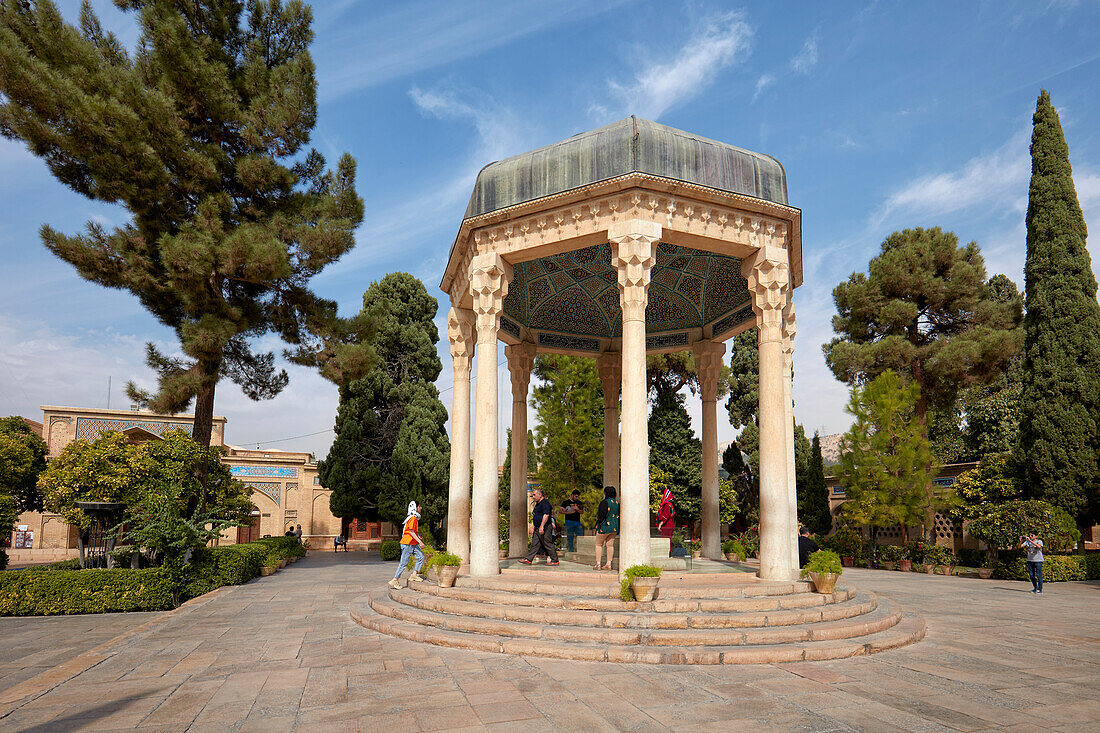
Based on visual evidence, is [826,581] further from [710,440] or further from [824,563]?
[710,440]

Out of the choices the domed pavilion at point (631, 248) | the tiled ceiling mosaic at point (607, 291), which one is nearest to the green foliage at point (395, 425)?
the tiled ceiling mosaic at point (607, 291)

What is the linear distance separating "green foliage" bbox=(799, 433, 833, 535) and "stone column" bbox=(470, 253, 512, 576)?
1995 cm

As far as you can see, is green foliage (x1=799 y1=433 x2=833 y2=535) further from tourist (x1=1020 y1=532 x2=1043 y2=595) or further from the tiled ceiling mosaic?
the tiled ceiling mosaic

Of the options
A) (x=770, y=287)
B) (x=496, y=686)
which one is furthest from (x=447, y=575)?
(x=770, y=287)

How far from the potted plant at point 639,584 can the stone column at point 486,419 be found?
104 inches

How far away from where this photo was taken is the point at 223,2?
18.1 metres

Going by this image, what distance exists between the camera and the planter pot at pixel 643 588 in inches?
316

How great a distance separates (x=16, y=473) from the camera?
17.5 metres

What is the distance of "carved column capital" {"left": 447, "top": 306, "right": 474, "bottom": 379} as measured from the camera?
12.6m

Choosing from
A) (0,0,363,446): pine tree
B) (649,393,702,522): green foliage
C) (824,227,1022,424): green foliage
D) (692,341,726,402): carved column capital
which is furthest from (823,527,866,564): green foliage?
(0,0,363,446): pine tree

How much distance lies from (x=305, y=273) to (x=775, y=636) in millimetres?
16190

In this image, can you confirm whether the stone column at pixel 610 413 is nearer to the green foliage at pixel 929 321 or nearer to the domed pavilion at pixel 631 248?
the domed pavilion at pixel 631 248

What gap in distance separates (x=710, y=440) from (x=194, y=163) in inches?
588

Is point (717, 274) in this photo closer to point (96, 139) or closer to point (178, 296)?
point (178, 296)
